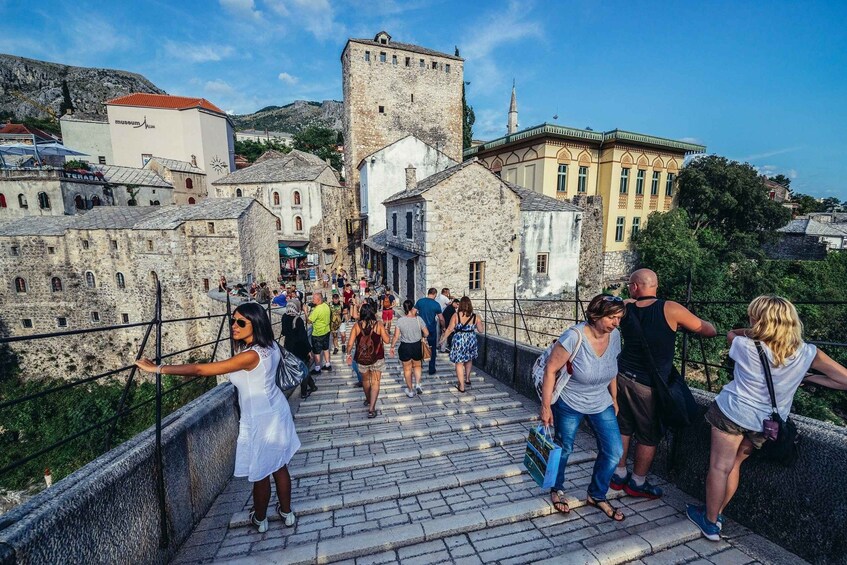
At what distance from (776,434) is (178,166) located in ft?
147

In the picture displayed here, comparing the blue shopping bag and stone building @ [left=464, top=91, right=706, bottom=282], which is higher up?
stone building @ [left=464, top=91, right=706, bottom=282]

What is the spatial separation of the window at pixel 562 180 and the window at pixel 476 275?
37.5 feet

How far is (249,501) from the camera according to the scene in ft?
11.9

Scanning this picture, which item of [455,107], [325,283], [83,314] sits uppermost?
[455,107]

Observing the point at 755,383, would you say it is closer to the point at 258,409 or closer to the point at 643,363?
the point at 643,363

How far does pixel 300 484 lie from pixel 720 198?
31868 millimetres

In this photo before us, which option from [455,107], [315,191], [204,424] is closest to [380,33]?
[455,107]

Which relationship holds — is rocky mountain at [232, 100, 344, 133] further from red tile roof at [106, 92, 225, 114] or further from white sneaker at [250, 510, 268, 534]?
white sneaker at [250, 510, 268, 534]

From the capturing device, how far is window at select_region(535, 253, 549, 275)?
18789 millimetres

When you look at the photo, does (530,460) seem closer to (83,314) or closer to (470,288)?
(470,288)

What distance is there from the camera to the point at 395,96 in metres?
30.1

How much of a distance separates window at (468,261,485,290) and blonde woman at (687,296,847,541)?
13956 millimetres

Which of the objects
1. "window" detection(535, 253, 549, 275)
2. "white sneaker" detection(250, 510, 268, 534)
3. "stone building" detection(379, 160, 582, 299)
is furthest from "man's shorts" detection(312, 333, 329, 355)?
"window" detection(535, 253, 549, 275)

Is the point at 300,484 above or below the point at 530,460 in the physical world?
below
